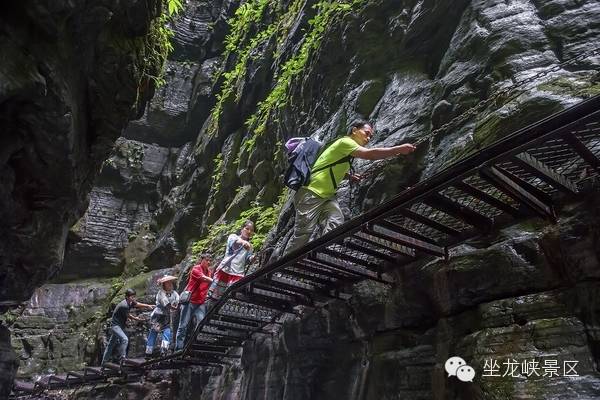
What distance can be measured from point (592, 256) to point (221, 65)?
2255 cm

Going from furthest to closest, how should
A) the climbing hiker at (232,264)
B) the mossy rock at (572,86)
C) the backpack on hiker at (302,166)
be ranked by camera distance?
the climbing hiker at (232,264) → the backpack on hiker at (302,166) → the mossy rock at (572,86)

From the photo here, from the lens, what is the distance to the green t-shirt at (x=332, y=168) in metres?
7.08

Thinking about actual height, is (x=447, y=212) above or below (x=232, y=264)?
below

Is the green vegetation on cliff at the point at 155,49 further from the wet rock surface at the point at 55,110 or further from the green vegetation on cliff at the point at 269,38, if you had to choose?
the green vegetation on cliff at the point at 269,38

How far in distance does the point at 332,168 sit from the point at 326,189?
1.06ft

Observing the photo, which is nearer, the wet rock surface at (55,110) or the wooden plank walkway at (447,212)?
the wooden plank walkway at (447,212)

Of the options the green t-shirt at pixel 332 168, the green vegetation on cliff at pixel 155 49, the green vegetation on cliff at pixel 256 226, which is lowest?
the green t-shirt at pixel 332 168

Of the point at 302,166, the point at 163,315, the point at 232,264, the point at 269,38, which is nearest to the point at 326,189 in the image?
the point at 302,166

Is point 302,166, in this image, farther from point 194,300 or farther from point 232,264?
point 194,300

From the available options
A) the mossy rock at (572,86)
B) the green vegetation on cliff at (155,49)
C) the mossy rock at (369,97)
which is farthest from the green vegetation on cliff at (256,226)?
the mossy rock at (572,86)

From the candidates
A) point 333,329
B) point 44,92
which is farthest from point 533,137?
point 44,92

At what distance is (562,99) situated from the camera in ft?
19.7

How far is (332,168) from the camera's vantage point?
7234 mm

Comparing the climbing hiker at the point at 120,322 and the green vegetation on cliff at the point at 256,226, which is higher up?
the green vegetation on cliff at the point at 256,226
